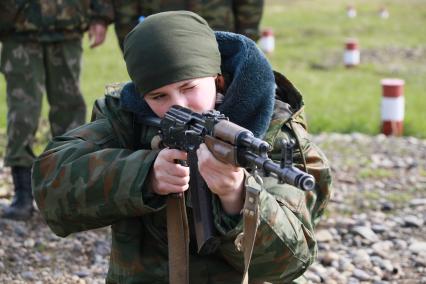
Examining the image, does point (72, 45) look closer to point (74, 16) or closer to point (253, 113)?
point (74, 16)

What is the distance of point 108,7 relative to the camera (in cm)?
660

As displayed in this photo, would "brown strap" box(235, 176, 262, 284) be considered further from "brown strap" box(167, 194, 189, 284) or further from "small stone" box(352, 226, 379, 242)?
"small stone" box(352, 226, 379, 242)

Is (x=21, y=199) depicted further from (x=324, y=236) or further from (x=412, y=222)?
(x=412, y=222)

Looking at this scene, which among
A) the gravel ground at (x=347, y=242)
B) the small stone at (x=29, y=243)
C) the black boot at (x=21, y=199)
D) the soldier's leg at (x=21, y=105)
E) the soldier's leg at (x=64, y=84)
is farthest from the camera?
the soldier's leg at (x=64, y=84)

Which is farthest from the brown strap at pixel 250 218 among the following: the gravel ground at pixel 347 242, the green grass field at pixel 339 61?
the green grass field at pixel 339 61

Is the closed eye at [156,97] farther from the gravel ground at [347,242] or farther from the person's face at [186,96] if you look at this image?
the gravel ground at [347,242]

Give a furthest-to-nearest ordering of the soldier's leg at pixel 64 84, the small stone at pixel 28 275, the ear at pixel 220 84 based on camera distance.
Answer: the soldier's leg at pixel 64 84 < the small stone at pixel 28 275 < the ear at pixel 220 84

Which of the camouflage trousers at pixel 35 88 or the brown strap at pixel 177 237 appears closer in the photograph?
the brown strap at pixel 177 237

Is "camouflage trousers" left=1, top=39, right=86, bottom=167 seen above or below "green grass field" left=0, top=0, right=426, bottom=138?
above

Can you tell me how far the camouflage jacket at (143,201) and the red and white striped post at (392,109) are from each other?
6.25 metres

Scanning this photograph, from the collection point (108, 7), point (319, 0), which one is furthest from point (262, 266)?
point (319, 0)

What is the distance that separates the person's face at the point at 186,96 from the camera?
2818 mm

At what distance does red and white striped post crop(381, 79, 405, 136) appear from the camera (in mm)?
9352

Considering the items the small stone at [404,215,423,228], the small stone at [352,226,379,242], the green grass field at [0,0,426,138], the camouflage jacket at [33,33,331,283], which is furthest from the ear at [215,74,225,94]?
the green grass field at [0,0,426,138]
